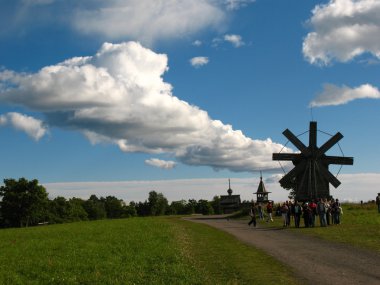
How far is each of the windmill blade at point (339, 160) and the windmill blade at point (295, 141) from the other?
231cm

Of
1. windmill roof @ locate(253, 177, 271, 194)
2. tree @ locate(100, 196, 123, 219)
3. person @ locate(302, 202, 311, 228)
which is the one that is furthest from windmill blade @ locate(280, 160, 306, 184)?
tree @ locate(100, 196, 123, 219)

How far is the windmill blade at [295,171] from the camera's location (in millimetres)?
51812

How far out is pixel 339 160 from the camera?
172ft

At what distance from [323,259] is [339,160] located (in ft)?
116

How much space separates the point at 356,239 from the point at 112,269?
14573mm

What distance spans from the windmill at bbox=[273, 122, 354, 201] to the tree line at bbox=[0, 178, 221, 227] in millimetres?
56085

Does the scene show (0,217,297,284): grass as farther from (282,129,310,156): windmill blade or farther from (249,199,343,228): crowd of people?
(282,129,310,156): windmill blade

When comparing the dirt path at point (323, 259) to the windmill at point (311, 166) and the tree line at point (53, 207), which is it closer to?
the windmill at point (311, 166)

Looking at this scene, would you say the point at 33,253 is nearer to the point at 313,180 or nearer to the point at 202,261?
the point at 202,261

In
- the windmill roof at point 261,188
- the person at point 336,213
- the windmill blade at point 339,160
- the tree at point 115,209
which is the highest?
the windmill blade at point 339,160

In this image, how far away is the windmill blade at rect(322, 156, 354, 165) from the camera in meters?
52.0

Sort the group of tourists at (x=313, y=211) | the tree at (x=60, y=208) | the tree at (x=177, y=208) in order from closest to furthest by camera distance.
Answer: the group of tourists at (x=313, y=211)
the tree at (x=60, y=208)
the tree at (x=177, y=208)

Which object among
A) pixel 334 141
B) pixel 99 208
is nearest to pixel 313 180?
pixel 334 141

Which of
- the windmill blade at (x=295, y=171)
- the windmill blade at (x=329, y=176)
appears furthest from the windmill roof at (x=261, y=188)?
the windmill blade at (x=329, y=176)
